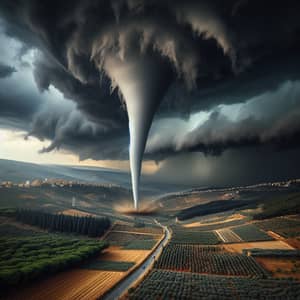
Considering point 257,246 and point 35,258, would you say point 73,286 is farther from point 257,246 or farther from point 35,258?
point 257,246

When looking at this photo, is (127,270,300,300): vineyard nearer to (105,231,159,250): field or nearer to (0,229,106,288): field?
(0,229,106,288): field

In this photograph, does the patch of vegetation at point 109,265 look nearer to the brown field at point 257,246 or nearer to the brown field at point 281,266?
the brown field at point 281,266

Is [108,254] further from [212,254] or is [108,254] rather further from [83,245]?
[212,254]

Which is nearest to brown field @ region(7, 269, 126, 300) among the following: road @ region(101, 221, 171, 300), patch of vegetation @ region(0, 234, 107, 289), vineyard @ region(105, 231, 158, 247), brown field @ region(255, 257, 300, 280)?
road @ region(101, 221, 171, 300)

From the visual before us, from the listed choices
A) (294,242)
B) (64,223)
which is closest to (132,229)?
(64,223)

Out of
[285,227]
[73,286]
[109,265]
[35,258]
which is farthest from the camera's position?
[285,227]

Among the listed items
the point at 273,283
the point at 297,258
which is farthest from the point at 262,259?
the point at 273,283
